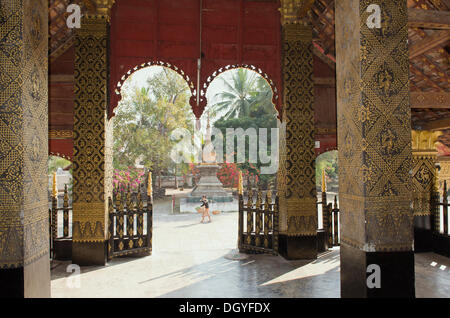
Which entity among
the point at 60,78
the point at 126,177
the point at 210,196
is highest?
the point at 60,78

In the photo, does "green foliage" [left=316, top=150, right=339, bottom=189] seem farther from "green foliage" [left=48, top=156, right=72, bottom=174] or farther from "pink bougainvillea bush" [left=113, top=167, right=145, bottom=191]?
"green foliage" [left=48, top=156, right=72, bottom=174]

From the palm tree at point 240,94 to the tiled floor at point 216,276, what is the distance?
66.7 feet

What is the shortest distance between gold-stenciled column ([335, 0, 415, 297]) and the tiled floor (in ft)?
3.96

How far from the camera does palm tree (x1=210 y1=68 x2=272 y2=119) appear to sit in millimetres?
26000

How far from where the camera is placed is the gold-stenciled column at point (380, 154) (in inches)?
121

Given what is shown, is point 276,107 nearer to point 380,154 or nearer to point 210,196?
point 380,154

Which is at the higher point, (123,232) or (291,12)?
(291,12)

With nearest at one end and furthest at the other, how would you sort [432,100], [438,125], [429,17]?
[429,17] → [432,100] → [438,125]

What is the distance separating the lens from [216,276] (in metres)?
→ 4.85

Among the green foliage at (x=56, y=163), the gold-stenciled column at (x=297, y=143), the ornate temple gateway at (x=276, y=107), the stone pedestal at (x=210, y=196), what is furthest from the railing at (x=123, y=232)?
the green foliage at (x=56, y=163)

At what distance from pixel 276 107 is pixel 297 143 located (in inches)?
35.7

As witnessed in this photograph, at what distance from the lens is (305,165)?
589 centimetres

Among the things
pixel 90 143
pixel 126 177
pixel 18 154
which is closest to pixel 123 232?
pixel 90 143
